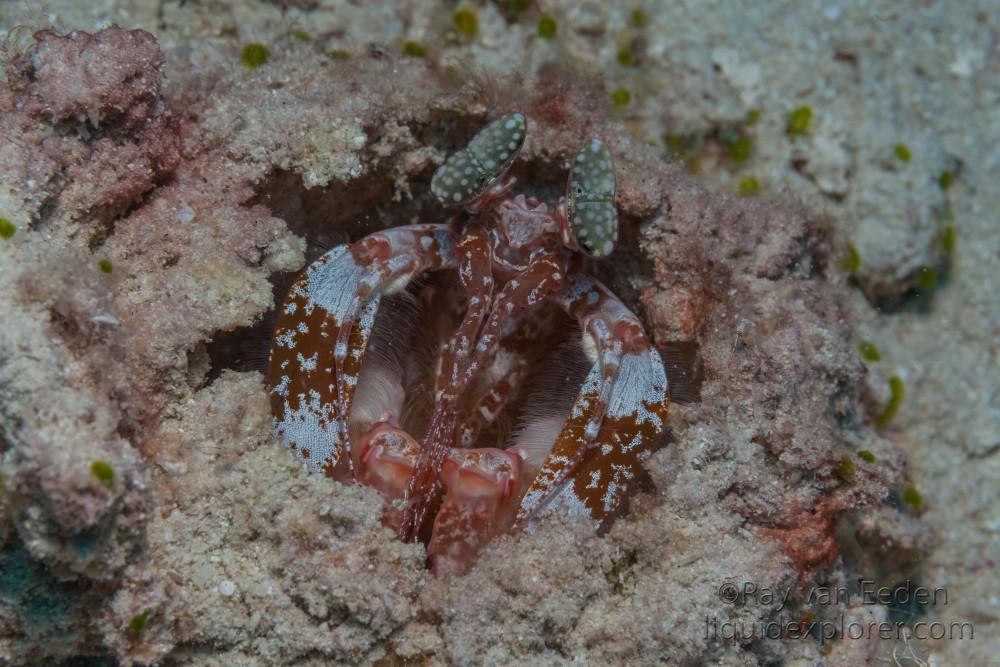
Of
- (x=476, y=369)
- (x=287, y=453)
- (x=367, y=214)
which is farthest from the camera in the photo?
(x=367, y=214)

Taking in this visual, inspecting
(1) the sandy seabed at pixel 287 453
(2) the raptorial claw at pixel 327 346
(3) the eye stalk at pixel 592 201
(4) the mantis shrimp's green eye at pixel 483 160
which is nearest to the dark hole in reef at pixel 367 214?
(1) the sandy seabed at pixel 287 453

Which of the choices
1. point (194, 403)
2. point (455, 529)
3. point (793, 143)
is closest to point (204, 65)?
point (194, 403)

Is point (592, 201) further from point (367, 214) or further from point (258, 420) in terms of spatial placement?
point (258, 420)


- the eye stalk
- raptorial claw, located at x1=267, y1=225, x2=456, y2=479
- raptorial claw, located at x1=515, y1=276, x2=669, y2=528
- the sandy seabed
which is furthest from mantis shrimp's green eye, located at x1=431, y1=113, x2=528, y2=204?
raptorial claw, located at x1=515, y1=276, x2=669, y2=528

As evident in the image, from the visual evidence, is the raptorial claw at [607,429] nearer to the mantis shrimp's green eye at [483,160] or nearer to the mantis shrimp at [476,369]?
the mantis shrimp at [476,369]

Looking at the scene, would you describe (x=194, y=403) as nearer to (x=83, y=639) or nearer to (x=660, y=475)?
(x=83, y=639)

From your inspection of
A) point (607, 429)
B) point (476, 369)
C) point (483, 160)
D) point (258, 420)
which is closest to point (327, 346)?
point (258, 420)
